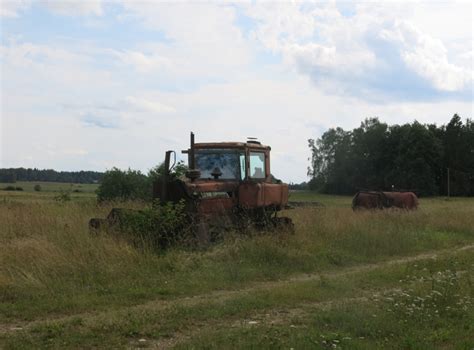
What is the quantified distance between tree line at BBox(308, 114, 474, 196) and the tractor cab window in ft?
210

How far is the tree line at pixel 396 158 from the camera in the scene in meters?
81.1

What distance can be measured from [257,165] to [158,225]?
421 cm

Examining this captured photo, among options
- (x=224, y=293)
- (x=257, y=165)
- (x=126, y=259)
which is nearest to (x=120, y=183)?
(x=257, y=165)

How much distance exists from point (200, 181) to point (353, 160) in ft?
269

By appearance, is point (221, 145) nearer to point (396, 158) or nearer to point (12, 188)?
point (12, 188)

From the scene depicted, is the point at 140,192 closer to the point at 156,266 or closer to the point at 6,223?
the point at 6,223

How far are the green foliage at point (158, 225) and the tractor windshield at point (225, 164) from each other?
2485 millimetres

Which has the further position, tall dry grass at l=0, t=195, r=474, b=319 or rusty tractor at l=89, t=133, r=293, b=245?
rusty tractor at l=89, t=133, r=293, b=245

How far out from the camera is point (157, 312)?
7559mm

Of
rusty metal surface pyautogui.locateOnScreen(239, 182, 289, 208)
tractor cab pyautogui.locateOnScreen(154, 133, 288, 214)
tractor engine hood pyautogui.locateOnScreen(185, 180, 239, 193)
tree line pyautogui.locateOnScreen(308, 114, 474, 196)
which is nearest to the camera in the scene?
tractor engine hood pyautogui.locateOnScreen(185, 180, 239, 193)

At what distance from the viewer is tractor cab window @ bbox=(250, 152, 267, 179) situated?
14755 millimetres

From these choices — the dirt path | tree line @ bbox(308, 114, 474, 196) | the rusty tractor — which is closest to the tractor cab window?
the rusty tractor

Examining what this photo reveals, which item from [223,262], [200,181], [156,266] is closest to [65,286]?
[156,266]

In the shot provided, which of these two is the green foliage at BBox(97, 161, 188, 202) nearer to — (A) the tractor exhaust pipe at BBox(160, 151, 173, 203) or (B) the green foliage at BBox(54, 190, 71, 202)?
(B) the green foliage at BBox(54, 190, 71, 202)
